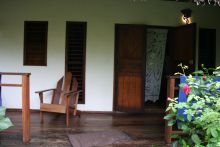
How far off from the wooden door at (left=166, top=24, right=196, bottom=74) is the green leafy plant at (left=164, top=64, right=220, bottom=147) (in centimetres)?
Result: 314

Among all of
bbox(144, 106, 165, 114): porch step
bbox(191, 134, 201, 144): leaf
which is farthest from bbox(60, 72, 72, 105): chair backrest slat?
bbox(191, 134, 201, 144): leaf

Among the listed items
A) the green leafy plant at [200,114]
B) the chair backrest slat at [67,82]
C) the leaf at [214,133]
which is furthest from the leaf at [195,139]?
the chair backrest slat at [67,82]

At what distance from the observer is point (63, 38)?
6.62 meters

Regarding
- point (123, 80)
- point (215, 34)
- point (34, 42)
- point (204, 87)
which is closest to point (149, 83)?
point (123, 80)

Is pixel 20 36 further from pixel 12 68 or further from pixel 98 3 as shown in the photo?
pixel 98 3

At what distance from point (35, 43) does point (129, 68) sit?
2087 mm

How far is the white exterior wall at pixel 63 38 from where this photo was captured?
21.6 feet

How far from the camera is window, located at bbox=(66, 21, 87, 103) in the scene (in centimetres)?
666

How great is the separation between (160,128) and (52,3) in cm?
343

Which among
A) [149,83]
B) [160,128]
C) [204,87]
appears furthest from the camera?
[149,83]

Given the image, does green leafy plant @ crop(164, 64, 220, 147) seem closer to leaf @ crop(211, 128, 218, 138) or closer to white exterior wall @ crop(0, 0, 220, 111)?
leaf @ crop(211, 128, 218, 138)

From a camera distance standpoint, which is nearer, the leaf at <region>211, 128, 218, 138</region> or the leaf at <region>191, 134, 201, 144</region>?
the leaf at <region>211, 128, 218, 138</region>

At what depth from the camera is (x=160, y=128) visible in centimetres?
541

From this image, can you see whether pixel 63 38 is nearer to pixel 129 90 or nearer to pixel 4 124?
pixel 129 90
